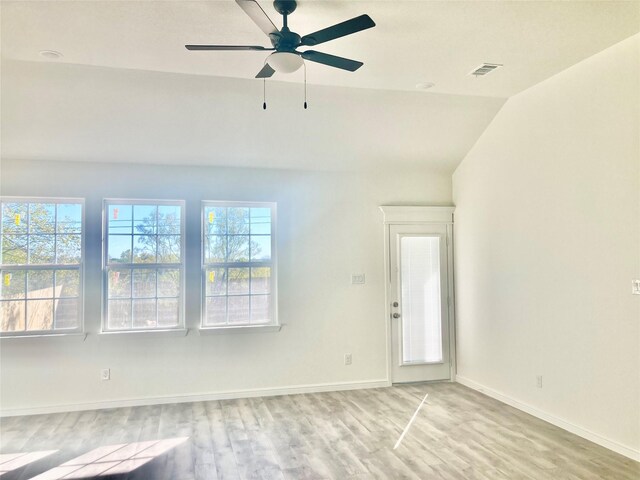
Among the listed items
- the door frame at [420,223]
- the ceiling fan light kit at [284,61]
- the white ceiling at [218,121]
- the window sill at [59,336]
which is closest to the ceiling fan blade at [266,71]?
the ceiling fan light kit at [284,61]

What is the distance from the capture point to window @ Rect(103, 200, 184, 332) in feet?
15.9

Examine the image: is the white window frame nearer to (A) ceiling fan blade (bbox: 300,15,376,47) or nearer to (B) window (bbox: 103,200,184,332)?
(B) window (bbox: 103,200,184,332)

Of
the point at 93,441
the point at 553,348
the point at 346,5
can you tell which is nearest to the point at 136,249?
the point at 93,441

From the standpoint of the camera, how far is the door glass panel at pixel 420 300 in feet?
18.2

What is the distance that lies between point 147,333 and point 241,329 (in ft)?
3.31

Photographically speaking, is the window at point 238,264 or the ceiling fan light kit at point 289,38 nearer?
the ceiling fan light kit at point 289,38

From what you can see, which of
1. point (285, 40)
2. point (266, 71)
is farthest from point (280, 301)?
point (285, 40)

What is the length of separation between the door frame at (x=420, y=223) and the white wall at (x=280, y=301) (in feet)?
0.29

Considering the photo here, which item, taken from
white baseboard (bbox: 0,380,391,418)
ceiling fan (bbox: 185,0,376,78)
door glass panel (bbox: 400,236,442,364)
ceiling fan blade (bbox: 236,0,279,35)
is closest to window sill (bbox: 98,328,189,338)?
white baseboard (bbox: 0,380,391,418)

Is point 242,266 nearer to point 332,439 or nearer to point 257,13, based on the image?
point 332,439

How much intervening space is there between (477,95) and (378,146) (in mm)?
1219

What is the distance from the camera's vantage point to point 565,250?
3.90 meters

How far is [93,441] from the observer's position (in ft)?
12.5

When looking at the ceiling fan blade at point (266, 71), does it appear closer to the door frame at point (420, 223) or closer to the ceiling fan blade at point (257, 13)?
the ceiling fan blade at point (257, 13)
